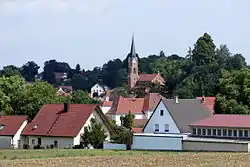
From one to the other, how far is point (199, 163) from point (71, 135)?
32.1 metres

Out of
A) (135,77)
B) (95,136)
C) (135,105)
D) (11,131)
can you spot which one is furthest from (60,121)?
(135,77)

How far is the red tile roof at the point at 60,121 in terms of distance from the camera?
73.2 m

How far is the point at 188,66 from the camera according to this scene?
14450 centimetres

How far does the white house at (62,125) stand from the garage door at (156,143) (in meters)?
4.93

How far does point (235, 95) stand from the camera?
83.7 meters

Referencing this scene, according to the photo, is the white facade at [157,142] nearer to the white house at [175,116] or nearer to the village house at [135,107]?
the white house at [175,116]

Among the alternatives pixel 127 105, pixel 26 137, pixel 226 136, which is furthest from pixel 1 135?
pixel 127 105

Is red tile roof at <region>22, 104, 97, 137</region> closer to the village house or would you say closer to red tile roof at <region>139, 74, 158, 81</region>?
the village house

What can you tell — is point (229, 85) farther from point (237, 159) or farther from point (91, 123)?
Result: point (237, 159)

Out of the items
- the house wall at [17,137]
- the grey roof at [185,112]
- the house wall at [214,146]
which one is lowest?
the house wall at [214,146]

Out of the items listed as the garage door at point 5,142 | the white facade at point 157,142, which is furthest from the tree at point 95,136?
the garage door at point 5,142

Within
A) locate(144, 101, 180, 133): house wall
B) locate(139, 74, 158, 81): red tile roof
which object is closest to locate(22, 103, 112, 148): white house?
locate(144, 101, 180, 133): house wall

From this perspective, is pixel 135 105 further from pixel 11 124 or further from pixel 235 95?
pixel 11 124

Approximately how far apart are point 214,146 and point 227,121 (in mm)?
9196
